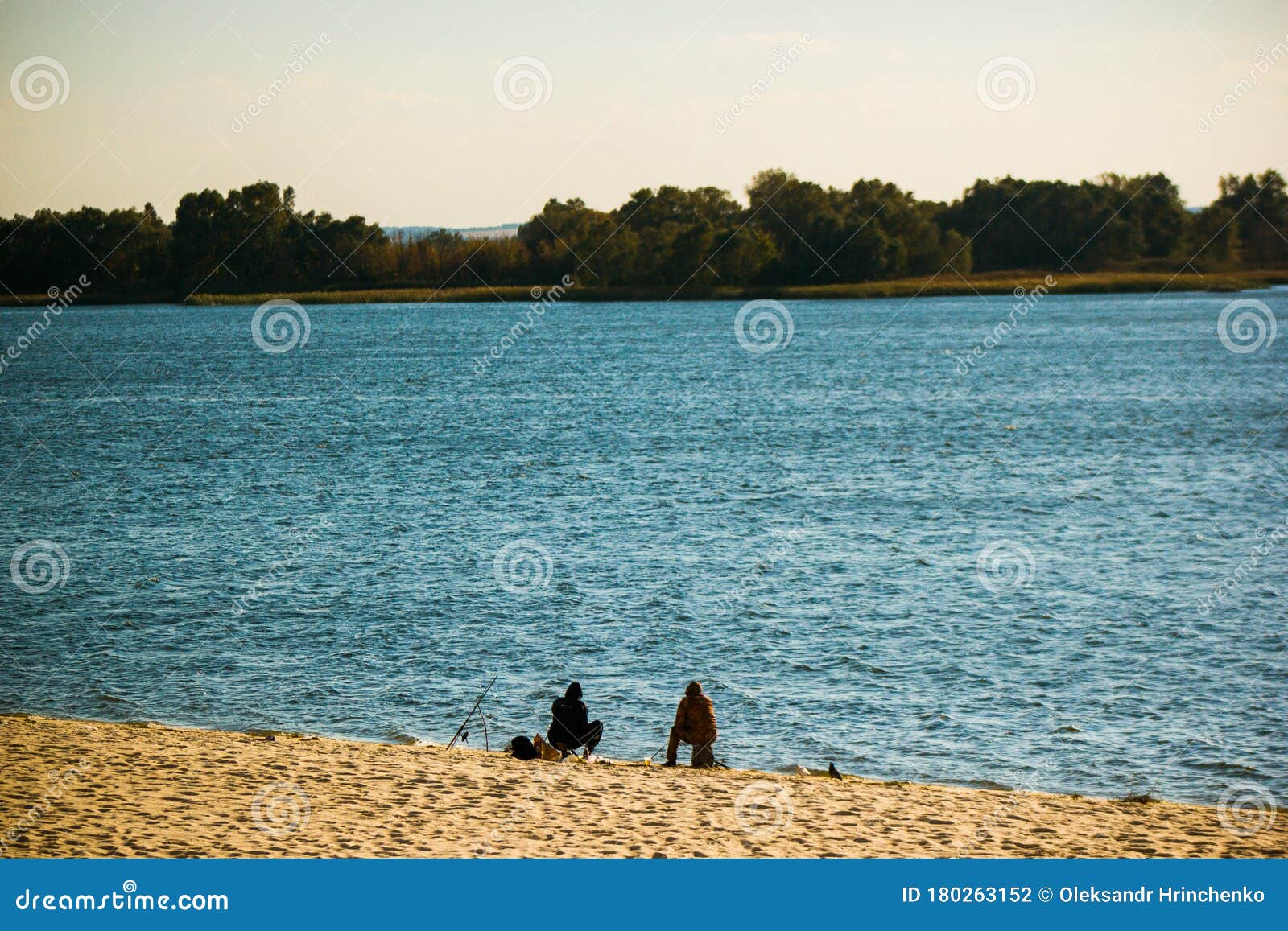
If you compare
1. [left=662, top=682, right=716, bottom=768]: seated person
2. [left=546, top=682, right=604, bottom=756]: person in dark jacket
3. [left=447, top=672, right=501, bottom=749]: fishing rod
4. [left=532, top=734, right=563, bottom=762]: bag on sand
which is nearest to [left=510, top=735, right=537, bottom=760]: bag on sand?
[left=532, top=734, right=563, bottom=762]: bag on sand

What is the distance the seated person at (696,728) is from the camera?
18.3 meters

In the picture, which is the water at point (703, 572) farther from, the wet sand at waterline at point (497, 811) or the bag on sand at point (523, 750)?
the wet sand at waterline at point (497, 811)

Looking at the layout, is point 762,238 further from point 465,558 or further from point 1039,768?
point 1039,768

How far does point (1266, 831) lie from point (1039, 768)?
172 inches

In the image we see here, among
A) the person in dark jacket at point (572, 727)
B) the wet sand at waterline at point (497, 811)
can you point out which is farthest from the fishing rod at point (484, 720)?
the person in dark jacket at point (572, 727)

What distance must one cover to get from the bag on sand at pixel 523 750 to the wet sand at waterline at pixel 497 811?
0.24 metres

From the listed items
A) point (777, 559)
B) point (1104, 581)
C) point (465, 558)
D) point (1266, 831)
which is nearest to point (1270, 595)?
point (1104, 581)

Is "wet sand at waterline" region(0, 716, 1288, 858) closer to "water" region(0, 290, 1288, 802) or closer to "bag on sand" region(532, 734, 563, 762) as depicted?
"bag on sand" region(532, 734, 563, 762)

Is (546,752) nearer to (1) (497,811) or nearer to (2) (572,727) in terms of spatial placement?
(2) (572,727)

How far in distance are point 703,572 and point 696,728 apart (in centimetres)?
1558

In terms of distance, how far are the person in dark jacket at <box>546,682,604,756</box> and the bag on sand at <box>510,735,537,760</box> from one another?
416 millimetres

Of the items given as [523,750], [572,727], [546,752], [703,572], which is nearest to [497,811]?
[523,750]

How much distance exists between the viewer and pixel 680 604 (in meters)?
30.2

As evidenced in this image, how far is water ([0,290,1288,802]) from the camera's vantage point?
2217 centimetres
